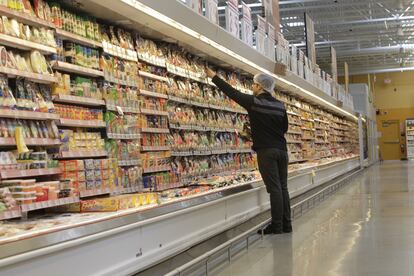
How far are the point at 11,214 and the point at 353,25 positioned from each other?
20.0 meters

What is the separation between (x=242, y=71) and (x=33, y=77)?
4.68m

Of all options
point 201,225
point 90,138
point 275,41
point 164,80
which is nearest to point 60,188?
point 90,138

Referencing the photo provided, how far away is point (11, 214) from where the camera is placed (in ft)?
8.98

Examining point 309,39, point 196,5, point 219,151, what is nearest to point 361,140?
point 309,39

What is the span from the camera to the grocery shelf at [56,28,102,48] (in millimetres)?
3479

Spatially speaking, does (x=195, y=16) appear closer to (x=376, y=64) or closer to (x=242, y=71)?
(x=242, y=71)

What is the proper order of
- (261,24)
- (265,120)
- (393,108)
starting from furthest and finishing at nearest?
(393,108), (261,24), (265,120)

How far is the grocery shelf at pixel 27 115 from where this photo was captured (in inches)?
112

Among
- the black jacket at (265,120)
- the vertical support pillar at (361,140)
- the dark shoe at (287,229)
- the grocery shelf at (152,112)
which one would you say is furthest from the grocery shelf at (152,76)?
the vertical support pillar at (361,140)

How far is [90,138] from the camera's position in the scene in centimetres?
372

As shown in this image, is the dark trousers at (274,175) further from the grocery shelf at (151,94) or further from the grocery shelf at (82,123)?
the grocery shelf at (82,123)

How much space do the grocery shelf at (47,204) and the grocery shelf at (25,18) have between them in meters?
1.07

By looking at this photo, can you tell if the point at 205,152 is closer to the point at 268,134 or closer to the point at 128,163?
the point at 268,134

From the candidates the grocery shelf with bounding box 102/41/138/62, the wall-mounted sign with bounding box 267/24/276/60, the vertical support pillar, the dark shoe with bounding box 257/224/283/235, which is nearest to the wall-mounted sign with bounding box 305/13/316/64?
the wall-mounted sign with bounding box 267/24/276/60
